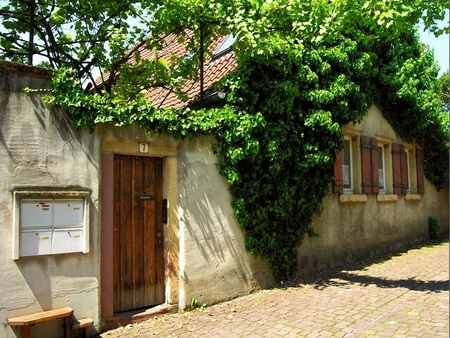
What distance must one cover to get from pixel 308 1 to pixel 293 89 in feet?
4.69

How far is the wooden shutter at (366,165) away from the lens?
9961 millimetres

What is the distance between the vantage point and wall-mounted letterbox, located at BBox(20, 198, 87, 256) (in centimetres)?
461

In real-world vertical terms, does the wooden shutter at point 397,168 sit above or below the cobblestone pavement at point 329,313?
above

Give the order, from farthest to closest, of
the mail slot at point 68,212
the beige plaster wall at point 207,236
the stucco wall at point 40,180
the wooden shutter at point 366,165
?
the wooden shutter at point 366,165, the beige plaster wall at point 207,236, the mail slot at point 68,212, the stucco wall at point 40,180

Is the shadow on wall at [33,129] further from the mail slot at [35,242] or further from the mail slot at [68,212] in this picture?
the mail slot at [35,242]

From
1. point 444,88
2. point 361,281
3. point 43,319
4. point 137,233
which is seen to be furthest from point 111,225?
point 444,88

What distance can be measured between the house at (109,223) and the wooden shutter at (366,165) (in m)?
1.88

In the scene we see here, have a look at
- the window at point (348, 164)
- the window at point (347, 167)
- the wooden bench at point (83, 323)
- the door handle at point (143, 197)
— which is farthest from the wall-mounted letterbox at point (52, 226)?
the window at point (347, 167)

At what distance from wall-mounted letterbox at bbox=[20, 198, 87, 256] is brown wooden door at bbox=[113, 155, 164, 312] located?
2.43 ft

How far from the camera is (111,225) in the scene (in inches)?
214

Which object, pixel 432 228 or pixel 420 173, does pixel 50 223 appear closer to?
pixel 420 173

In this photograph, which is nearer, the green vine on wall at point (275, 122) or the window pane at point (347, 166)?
the green vine on wall at point (275, 122)

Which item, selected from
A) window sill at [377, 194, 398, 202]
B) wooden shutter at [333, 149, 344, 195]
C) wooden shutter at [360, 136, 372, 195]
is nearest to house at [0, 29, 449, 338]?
wooden shutter at [333, 149, 344, 195]

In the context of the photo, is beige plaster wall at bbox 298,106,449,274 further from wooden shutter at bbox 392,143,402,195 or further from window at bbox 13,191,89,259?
window at bbox 13,191,89,259
